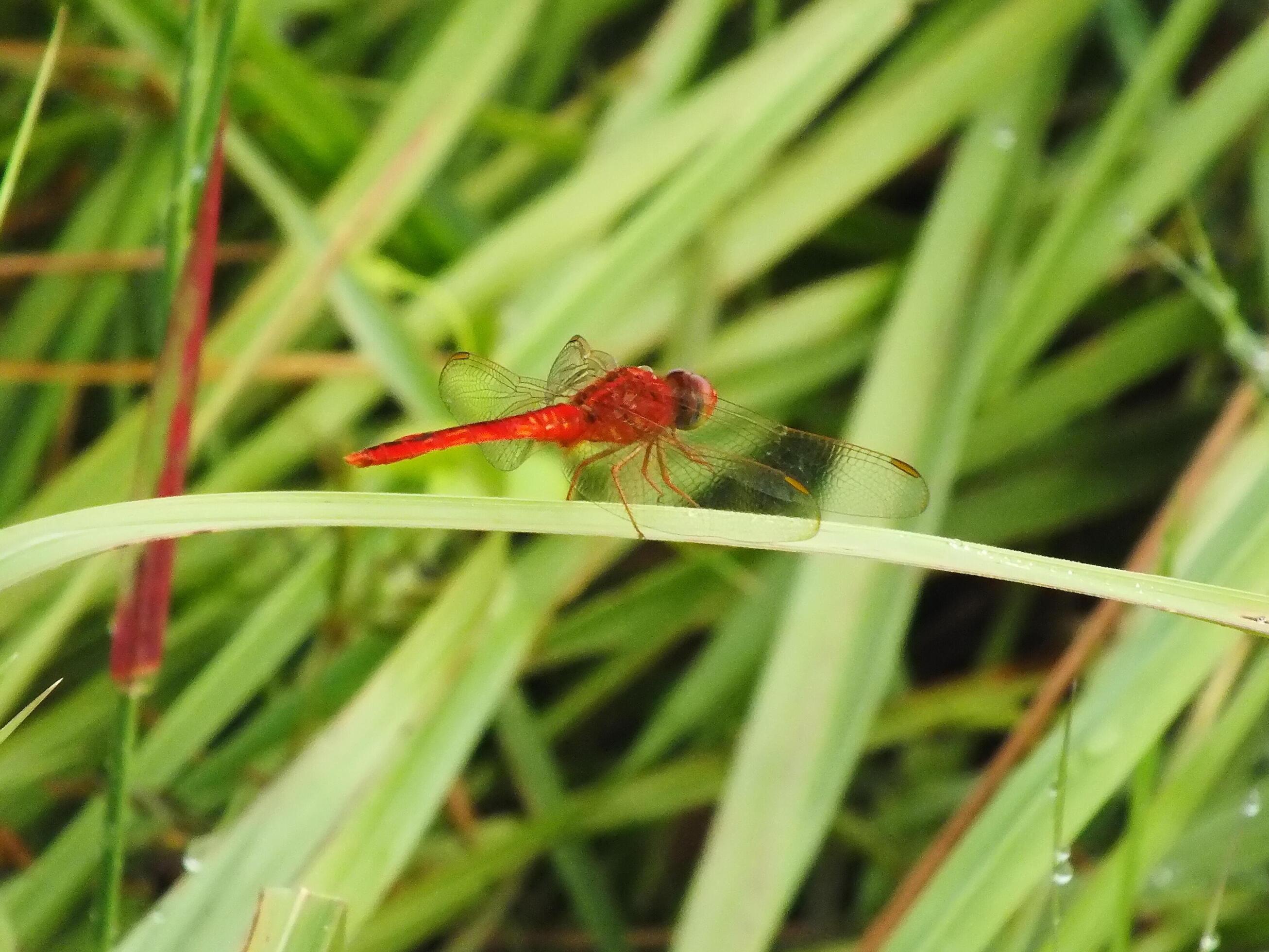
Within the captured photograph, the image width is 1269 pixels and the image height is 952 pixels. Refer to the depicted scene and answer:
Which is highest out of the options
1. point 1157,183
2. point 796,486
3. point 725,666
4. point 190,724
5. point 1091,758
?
point 1157,183

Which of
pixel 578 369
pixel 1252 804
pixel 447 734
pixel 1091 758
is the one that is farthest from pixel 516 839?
pixel 1252 804

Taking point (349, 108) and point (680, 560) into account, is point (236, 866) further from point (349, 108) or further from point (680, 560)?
point (349, 108)

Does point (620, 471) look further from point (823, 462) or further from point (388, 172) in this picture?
point (388, 172)

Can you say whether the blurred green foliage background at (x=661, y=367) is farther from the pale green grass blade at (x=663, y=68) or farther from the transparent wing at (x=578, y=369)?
the transparent wing at (x=578, y=369)

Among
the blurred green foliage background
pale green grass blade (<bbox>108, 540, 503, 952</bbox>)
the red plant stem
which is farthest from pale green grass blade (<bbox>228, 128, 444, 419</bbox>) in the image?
the red plant stem

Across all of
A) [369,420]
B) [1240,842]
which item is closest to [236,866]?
[369,420]

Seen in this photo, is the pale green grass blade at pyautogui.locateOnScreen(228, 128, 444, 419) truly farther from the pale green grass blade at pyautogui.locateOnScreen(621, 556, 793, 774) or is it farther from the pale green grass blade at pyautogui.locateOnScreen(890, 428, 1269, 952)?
→ the pale green grass blade at pyautogui.locateOnScreen(890, 428, 1269, 952)

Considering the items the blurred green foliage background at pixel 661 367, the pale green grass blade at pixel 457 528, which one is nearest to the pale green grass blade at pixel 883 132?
the blurred green foliage background at pixel 661 367
